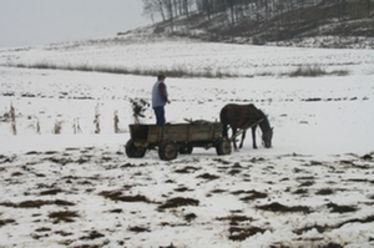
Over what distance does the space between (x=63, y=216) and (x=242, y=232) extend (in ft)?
9.74

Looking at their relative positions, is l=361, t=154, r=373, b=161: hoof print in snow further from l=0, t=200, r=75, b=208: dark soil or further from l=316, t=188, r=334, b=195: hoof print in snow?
l=0, t=200, r=75, b=208: dark soil

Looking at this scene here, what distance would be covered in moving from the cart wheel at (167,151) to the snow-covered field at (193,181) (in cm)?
24

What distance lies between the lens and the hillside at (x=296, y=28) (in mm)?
67044

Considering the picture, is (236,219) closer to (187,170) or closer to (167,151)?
(187,170)

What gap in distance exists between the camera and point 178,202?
983cm

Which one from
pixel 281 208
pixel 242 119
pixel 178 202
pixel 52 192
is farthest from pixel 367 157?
pixel 52 192

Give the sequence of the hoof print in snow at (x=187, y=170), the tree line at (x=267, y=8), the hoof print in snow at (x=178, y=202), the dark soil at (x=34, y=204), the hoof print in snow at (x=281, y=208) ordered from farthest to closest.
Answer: the tree line at (x=267, y=8) → the hoof print in snow at (x=187, y=170) → the dark soil at (x=34, y=204) → the hoof print in snow at (x=178, y=202) → the hoof print in snow at (x=281, y=208)

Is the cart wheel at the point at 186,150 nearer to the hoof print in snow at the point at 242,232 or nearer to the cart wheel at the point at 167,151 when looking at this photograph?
the cart wheel at the point at 167,151

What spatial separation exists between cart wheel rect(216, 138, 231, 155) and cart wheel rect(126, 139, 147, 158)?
216 centimetres

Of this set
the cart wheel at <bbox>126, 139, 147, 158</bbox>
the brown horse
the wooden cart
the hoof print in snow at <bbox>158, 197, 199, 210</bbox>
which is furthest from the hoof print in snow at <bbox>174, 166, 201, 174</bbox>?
the brown horse

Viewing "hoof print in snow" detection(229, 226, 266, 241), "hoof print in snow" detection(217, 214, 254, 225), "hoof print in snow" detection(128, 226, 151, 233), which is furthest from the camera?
"hoof print in snow" detection(217, 214, 254, 225)

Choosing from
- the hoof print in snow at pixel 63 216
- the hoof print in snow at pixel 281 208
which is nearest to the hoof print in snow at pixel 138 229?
the hoof print in snow at pixel 63 216

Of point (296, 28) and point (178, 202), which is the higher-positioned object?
point (296, 28)

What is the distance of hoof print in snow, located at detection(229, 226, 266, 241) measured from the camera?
754cm
